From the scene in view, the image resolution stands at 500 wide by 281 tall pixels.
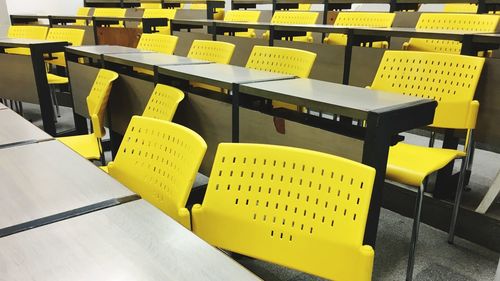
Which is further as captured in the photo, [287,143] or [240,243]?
[287,143]

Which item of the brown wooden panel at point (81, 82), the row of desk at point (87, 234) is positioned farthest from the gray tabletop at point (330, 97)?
the brown wooden panel at point (81, 82)

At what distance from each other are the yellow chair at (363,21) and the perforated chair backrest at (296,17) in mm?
291

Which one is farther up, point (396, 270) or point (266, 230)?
point (266, 230)

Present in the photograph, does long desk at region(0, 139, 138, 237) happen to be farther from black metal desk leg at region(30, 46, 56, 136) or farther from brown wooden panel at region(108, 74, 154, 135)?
black metal desk leg at region(30, 46, 56, 136)

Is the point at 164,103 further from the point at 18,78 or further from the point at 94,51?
the point at 18,78

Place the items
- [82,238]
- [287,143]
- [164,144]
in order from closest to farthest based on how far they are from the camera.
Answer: [82,238], [164,144], [287,143]

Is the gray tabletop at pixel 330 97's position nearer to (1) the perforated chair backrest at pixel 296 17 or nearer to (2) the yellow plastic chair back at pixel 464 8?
(1) the perforated chair backrest at pixel 296 17

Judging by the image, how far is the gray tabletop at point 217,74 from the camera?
1.84m

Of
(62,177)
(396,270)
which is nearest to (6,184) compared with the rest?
(62,177)

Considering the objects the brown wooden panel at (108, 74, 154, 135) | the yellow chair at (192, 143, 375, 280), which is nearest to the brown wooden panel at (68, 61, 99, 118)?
the brown wooden panel at (108, 74, 154, 135)

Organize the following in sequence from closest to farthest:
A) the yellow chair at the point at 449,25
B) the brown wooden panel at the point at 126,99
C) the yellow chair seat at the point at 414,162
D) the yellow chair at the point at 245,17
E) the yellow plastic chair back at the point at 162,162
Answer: the yellow plastic chair back at the point at 162,162 → the yellow chair seat at the point at 414,162 → the brown wooden panel at the point at 126,99 → the yellow chair at the point at 449,25 → the yellow chair at the point at 245,17

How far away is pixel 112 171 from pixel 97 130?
3.03 ft

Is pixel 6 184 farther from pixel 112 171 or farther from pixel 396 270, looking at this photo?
pixel 396 270

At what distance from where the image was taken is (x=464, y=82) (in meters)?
1.92
